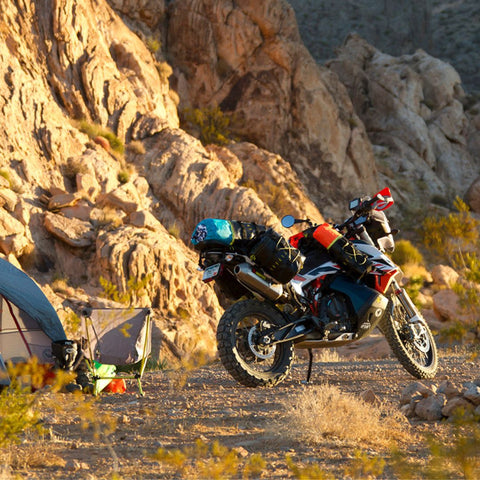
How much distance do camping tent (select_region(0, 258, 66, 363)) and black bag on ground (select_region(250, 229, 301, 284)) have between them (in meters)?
3.48

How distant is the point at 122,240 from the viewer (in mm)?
16859

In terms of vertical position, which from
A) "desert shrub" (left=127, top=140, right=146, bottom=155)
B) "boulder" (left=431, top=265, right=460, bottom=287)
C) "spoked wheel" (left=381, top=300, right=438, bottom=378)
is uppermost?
"desert shrub" (left=127, top=140, right=146, bottom=155)

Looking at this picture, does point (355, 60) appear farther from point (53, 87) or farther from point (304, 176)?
point (53, 87)

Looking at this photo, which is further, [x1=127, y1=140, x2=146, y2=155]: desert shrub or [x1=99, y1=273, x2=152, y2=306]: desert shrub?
[x1=127, y1=140, x2=146, y2=155]: desert shrub

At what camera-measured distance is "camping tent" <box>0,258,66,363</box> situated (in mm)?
8445

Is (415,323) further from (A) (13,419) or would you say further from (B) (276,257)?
(A) (13,419)

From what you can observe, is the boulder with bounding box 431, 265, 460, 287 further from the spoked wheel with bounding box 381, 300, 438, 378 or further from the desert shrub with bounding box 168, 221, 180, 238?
the spoked wheel with bounding box 381, 300, 438, 378

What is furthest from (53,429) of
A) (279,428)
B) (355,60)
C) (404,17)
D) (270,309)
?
(404,17)

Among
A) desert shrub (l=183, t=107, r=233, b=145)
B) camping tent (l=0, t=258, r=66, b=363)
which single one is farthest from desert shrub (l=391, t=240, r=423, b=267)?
camping tent (l=0, t=258, r=66, b=363)

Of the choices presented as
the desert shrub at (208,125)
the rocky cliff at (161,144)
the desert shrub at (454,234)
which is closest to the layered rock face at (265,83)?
the rocky cliff at (161,144)

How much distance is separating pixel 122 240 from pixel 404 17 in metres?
48.1

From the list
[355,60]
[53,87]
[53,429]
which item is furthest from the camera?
[355,60]

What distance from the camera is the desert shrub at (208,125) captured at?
2728 cm

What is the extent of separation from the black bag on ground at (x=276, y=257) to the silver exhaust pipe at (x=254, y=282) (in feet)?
0.35
